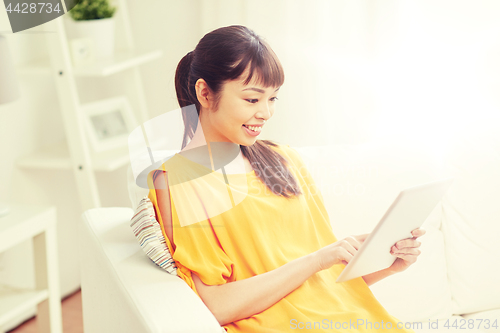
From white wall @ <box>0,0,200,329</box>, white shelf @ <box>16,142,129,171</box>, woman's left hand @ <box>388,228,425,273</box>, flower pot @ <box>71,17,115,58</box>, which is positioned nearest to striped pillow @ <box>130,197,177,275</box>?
woman's left hand @ <box>388,228,425,273</box>

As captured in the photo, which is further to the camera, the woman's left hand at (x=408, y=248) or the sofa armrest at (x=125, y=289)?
the woman's left hand at (x=408, y=248)

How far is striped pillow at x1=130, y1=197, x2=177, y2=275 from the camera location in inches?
36.7

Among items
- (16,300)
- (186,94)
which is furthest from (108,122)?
(186,94)

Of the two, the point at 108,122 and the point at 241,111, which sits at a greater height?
the point at 241,111

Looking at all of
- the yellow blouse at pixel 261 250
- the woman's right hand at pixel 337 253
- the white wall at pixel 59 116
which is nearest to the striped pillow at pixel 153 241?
the yellow blouse at pixel 261 250

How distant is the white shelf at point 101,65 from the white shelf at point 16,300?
0.79 metres

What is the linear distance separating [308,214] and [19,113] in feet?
4.33

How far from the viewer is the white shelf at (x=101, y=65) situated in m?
Answer: 1.76

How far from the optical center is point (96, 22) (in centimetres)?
184

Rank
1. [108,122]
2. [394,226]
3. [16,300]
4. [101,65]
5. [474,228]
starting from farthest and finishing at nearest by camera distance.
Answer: [108,122]
[101,65]
[16,300]
[474,228]
[394,226]

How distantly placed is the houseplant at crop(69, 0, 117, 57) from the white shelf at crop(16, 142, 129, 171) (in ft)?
1.32

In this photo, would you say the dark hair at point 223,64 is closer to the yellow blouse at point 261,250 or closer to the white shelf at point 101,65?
the yellow blouse at point 261,250

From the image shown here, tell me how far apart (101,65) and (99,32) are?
0.52 ft

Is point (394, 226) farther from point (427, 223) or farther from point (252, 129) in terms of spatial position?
point (427, 223)
